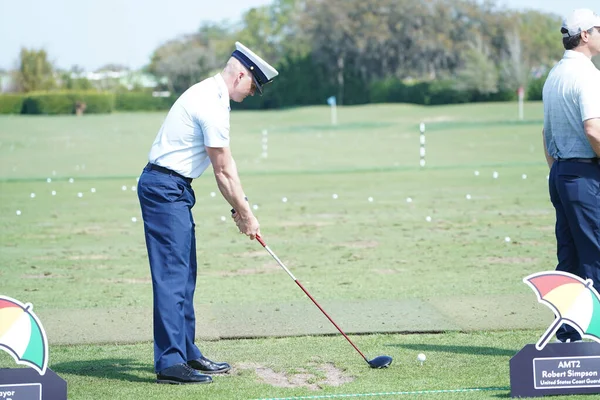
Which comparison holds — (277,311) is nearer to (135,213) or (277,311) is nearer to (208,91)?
(208,91)

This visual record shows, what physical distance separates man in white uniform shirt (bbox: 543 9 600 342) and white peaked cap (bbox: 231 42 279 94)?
5.96 feet

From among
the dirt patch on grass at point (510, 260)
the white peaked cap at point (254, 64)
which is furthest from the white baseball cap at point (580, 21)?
the dirt patch on grass at point (510, 260)

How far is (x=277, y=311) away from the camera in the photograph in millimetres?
8227

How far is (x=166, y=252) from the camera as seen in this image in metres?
6.11

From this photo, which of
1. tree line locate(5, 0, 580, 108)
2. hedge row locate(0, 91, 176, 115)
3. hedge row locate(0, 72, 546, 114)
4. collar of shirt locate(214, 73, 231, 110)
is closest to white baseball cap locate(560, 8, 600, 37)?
collar of shirt locate(214, 73, 231, 110)

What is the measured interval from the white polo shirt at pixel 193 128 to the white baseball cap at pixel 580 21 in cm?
220

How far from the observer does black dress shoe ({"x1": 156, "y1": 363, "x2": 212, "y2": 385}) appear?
19.7 feet

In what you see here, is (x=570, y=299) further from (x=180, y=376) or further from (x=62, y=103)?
(x=62, y=103)

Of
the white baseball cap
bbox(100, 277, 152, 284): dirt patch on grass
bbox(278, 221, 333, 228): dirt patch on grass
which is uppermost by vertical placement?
the white baseball cap

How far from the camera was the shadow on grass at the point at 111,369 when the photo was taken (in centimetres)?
623

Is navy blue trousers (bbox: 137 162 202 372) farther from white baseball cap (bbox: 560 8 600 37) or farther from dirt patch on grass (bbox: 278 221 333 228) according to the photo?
dirt patch on grass (bbox: 278 221 333 228)

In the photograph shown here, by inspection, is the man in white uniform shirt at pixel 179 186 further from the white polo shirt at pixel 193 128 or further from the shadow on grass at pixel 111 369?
the shadow on grass at pixel 111 369

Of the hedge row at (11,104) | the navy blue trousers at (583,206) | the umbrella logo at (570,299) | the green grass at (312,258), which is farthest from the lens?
the hedge row at (11,104)

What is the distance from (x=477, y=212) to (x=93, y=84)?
77.5 meters
